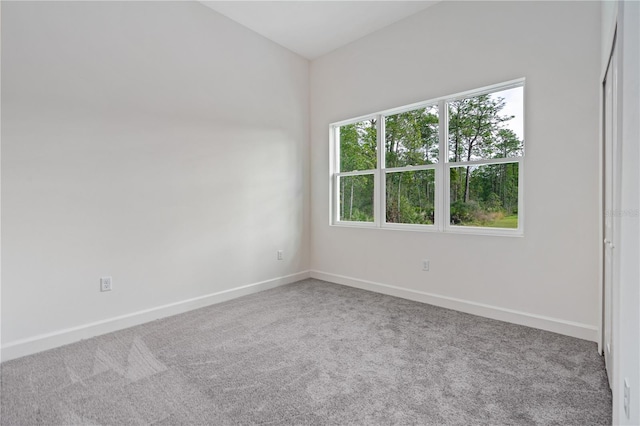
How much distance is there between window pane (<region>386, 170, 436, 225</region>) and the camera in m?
3.51

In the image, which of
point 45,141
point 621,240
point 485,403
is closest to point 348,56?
point 45,141

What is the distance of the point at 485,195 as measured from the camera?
311cm

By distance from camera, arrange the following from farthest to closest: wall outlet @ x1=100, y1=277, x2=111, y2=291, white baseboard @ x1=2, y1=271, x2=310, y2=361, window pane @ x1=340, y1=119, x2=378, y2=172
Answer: window pane @ x1=340, y1=119, x2=378, y2=172
wall outlet @ x1=100, y1=277, x2=111, y2=291
white baseboard @ x1=2, y1=271, x2=310, y2=361

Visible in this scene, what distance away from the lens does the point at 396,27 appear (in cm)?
365

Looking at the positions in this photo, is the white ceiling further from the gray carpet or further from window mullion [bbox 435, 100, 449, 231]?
the gray carpet

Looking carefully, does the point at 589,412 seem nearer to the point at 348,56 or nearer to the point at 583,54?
the point at 583,54

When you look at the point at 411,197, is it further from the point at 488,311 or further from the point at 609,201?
the point at 609,201

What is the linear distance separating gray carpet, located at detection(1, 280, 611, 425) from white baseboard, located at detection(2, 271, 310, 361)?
87 millimetres

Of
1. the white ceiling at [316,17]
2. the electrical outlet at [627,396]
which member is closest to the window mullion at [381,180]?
the white ceiling at [316,17]

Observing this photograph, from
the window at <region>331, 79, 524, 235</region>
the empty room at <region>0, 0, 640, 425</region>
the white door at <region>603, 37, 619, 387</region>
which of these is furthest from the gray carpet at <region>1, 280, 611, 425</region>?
the window at <region>331, 79, 524, 235</region>

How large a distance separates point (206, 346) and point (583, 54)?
3772 mm

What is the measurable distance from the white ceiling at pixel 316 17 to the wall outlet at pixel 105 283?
2982mm

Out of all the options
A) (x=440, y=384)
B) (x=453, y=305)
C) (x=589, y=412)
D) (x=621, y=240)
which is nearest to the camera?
(x=621, y=240)

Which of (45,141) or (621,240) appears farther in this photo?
(45,141)
